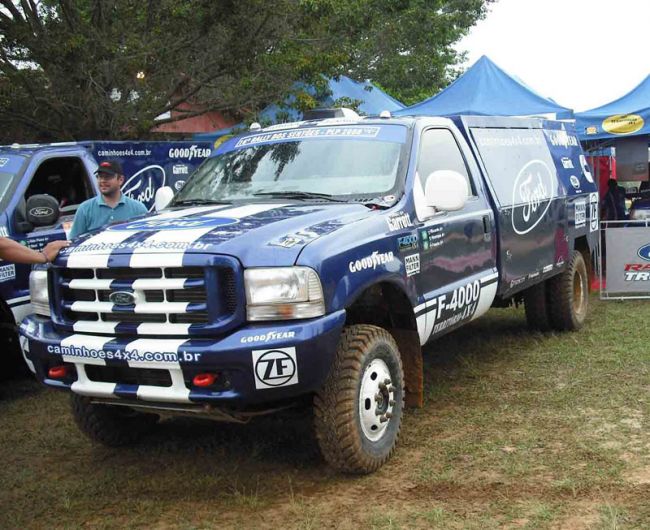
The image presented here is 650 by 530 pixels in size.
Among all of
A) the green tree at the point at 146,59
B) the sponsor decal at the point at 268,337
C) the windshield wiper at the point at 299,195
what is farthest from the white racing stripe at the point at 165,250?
the green tree at the point at 146,59

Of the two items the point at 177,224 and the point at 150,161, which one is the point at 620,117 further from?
the point at 177,224

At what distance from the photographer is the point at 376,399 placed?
14.0 feet

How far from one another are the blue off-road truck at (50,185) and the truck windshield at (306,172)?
1254 mm

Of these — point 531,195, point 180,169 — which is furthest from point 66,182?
point 531,195

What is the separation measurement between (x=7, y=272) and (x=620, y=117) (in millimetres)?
8969

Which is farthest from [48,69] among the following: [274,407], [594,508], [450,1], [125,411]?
[450,1]

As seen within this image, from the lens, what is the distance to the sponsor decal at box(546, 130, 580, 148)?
25.1ft

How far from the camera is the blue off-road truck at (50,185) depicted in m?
6.08

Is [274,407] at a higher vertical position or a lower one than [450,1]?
lower

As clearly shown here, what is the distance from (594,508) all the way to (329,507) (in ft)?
4.12

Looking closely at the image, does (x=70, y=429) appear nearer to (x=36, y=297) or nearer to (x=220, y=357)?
(x=36, y=297)

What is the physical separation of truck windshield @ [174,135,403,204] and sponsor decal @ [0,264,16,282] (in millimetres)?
1623

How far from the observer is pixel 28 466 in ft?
15.6

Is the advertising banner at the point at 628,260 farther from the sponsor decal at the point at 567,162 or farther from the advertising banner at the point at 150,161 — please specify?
the advertising banner at the point at 150,161
